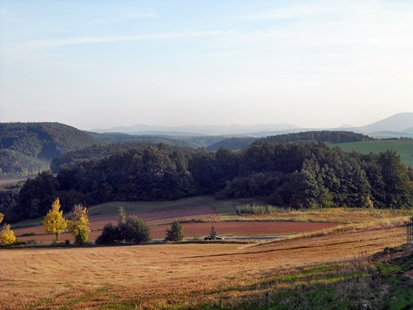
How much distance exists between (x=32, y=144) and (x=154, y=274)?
169933mm

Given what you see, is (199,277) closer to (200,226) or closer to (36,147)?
(200,226)

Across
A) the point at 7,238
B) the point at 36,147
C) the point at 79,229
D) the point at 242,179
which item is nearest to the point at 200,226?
the point at 79,229

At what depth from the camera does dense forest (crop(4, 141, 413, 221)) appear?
210 feet

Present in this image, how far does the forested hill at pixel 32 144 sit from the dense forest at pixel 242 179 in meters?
79.9

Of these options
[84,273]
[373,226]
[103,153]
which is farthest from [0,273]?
[103,153]

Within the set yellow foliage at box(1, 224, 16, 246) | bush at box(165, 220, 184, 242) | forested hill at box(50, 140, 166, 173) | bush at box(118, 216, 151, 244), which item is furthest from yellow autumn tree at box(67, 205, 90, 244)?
forested hill at box(50, 140, 166, 173)

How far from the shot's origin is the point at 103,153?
433ft

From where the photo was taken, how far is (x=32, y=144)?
17112 centimetres

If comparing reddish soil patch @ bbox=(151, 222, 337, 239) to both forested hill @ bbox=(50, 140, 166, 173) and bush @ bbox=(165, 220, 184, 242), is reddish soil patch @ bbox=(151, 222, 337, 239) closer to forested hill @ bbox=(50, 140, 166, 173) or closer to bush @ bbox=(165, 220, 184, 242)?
bush @ bbox=(165, 220, 184, 242)

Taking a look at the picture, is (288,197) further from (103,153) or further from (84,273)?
(103,153)

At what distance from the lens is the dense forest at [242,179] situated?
64.0 metres

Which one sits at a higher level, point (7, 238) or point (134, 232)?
point (134, 232)

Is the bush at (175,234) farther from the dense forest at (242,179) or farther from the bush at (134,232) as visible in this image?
the dense forest at (242,179)

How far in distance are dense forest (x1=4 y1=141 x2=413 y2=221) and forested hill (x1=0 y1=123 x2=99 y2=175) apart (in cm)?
7993
